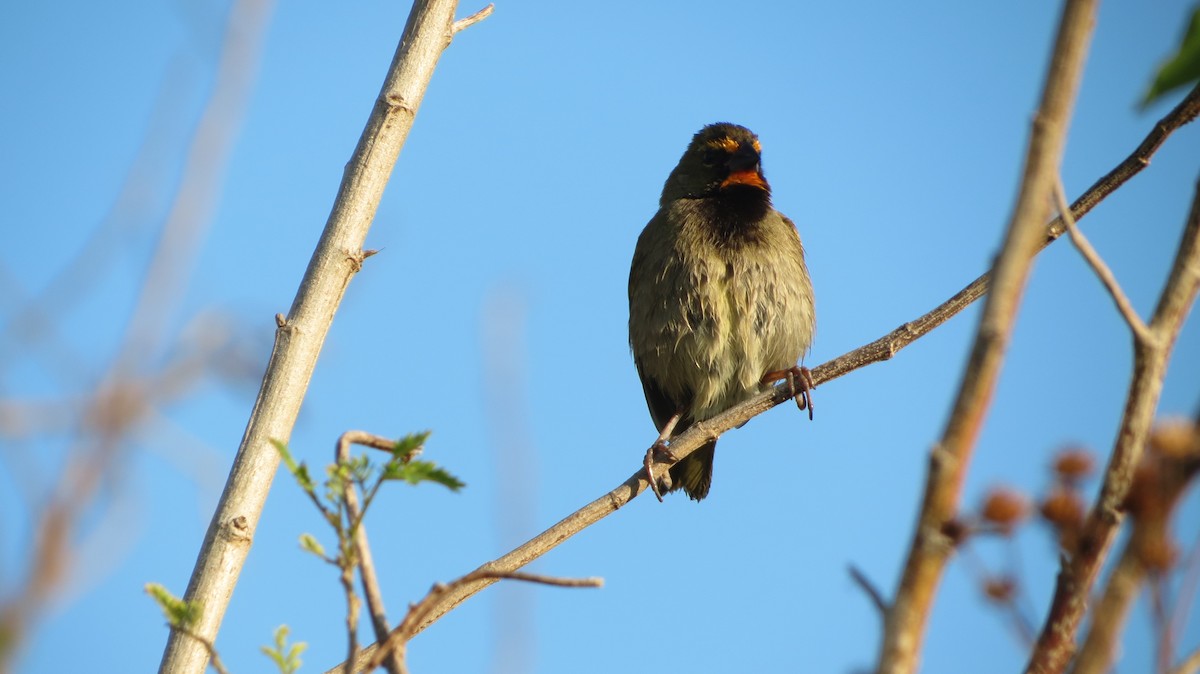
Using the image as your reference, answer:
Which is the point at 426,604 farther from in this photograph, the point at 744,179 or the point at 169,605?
the point at 744,179

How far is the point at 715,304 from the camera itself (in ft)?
21.7

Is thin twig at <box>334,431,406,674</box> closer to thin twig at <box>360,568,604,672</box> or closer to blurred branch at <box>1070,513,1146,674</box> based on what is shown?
thin twig at <box>360,568,604,672</box>

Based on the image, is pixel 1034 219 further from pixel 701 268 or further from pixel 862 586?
pixel 701 268

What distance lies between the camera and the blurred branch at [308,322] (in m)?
2.71

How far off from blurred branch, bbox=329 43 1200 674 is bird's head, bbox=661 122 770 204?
2.56 m

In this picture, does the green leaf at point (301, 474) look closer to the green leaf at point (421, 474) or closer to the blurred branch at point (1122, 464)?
the green leaf at point (421, 474)

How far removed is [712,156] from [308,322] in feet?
16.3

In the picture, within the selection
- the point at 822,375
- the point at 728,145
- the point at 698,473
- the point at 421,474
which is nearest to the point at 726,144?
the point at 728,145

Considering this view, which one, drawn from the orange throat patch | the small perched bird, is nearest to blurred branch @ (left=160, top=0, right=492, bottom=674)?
the small perched bird

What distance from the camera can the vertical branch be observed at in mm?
1228

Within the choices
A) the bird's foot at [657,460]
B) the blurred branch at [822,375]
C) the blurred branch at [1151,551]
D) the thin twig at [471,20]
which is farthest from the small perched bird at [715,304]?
the blurred branch at [1151,551]

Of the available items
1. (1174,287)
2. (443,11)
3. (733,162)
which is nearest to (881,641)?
(1174,287)

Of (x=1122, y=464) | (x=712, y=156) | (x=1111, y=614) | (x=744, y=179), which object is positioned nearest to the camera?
(x=1111, y=614)

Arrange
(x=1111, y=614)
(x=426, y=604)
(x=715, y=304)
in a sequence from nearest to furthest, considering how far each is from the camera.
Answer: (x=1111, y=614) → (x=426, y=604) → (x=715, y=304)
